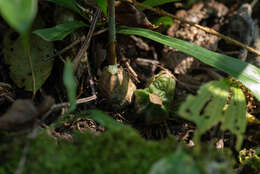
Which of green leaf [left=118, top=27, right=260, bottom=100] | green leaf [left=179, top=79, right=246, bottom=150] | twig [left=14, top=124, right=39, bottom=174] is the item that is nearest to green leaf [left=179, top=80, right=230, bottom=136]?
green leaf [left=179, top=79, right=246, bottom=150]

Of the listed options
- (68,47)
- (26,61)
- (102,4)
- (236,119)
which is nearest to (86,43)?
(68,47)

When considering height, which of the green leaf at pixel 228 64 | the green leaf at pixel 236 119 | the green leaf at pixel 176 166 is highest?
the green leaf at pixel 228 64

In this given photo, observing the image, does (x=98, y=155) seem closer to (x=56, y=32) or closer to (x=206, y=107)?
(x=206, y=107)

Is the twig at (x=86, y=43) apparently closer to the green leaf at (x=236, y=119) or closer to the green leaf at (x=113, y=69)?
the green leaf at (x=113, y=69)

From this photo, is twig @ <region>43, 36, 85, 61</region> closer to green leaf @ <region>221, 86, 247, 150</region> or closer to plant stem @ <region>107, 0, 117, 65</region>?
plant stem @ <region>107, 0, 117, 65</region>

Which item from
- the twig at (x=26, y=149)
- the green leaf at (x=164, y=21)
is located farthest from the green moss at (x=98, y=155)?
the green leaf at (x=164, y=21)

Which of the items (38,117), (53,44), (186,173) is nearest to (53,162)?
(38,117)
